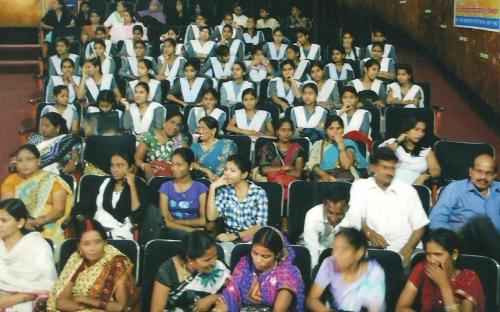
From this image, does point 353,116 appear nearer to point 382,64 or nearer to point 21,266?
point 382,64

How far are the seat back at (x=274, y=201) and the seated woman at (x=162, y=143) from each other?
1.03 meters

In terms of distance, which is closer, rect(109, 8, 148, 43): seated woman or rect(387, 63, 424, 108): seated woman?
rect(387, 63, 424, 108): seated woman

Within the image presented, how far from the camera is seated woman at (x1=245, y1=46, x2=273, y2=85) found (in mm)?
7026

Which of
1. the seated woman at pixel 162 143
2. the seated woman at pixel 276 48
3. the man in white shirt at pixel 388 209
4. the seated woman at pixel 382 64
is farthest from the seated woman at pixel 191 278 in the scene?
the seated woman at pixel 276 48

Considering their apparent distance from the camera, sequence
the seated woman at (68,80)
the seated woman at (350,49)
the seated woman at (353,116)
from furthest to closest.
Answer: the seated woman at (350,49)
the seated woman at (68,80)
the seated woman at (353,116)

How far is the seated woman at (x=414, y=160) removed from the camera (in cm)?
428

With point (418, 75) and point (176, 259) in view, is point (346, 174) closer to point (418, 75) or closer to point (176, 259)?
point (176, 259)

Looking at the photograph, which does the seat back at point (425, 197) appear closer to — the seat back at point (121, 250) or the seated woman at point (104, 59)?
the seat back at point (121, 250)

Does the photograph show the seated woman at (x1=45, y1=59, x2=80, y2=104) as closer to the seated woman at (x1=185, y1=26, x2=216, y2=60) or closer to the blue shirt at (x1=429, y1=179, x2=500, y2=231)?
the seated woman at (x1=185, y1=26, x2=216, y2=60)

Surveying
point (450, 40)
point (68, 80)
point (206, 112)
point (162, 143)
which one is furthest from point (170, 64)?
point (450, 40)

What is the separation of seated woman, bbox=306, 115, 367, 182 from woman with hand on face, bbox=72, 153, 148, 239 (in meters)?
1.24

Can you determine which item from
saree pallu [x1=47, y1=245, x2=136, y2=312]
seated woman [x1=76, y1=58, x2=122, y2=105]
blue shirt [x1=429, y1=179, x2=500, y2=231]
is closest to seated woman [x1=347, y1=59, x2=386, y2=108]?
seated woman [x1=76, y1=58, x2=122, y2=105]

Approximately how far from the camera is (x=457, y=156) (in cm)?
457

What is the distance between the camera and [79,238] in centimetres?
298
